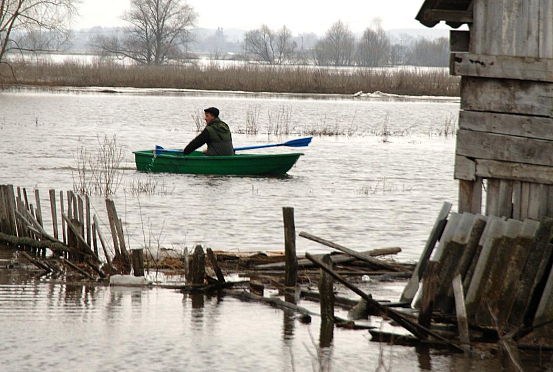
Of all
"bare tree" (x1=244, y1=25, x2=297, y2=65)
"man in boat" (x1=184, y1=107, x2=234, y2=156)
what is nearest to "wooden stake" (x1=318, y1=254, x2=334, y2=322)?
"man in boat" (x1=184, y1=107, x2=234, y2=156)

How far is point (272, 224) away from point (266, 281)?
454 centimetres

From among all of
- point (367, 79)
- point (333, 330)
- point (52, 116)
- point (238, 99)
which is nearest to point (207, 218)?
point (333, 330)

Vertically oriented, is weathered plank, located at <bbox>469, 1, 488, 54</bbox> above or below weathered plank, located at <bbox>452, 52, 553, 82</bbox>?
above

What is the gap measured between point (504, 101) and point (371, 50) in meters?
112

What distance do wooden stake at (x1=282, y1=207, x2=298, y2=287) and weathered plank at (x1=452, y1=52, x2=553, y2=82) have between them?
6.27 feet

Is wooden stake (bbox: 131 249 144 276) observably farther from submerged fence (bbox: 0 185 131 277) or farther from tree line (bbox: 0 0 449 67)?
tree line (bbox: 0 0 449 67)

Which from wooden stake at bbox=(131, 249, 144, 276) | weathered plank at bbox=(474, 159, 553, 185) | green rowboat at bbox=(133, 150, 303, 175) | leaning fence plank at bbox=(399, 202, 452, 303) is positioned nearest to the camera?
weathered plank at bbox=(474, 159, 553, 185)

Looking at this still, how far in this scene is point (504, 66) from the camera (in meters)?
6.66

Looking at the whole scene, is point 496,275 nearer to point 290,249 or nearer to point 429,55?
point 290,249

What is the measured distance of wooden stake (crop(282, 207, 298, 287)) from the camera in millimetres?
7656

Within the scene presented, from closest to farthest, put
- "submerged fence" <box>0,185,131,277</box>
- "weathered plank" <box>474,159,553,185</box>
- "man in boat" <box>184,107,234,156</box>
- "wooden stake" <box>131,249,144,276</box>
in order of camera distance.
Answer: "weathered plank" <box>474,159,553,185</box> → "wooden stake" <box>131,249,144,276</box> → "submerged fence" <box>0,185,131,277</box> → "man in boat" <box>184,107,234,156</box>

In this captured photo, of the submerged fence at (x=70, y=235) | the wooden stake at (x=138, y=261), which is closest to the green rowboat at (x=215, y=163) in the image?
the submerged fence at (x=70, y=235)

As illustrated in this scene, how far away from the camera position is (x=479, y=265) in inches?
257

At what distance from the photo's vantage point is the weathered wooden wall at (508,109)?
6555 mm
